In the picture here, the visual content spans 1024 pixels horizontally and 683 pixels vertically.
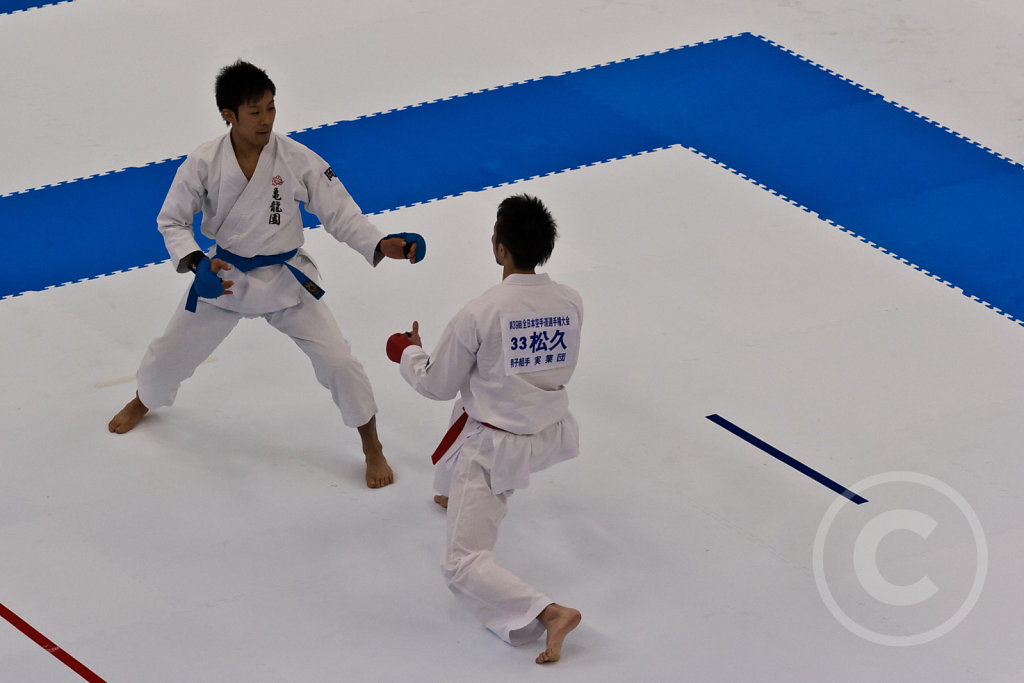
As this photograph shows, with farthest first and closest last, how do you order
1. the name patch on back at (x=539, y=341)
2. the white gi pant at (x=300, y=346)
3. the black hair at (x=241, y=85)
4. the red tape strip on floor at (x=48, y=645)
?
the white gi pant at (x=300, y=346) < the black hair at (x=241, y=85) < the name patch on back at (x=539, y=341) < the red tape strip on floor at (x=48, y=645)

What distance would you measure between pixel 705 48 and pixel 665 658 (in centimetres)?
462

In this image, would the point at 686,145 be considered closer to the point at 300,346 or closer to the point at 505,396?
the point at 300,346

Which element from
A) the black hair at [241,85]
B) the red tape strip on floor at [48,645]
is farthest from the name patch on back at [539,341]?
the red tape strip on floor at [48,645]

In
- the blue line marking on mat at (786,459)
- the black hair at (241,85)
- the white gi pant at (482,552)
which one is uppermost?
the black hair at (241,85)

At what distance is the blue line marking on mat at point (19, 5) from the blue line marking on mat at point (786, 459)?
5.00 meters

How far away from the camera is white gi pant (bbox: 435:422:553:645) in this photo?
3.58 meters

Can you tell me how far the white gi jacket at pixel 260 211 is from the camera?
158 inches

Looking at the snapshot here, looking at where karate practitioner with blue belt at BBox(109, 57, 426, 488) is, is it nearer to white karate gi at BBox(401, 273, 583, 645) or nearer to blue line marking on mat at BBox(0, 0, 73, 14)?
white karate gi at BBox(401, 273, 583, 645)

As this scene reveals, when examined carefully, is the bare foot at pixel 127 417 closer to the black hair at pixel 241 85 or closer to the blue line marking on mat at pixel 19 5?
the black hair at pixel 241 85

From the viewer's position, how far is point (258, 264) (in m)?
4.12

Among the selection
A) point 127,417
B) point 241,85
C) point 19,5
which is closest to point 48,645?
point 127,417

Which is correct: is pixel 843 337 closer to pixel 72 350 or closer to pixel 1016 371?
pixel 1016 371

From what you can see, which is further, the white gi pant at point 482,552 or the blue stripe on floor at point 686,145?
the blue stripe on floor at point 686,145

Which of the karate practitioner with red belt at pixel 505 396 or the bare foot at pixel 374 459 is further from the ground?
the karate practitioner with red belt at pixel 505 396
